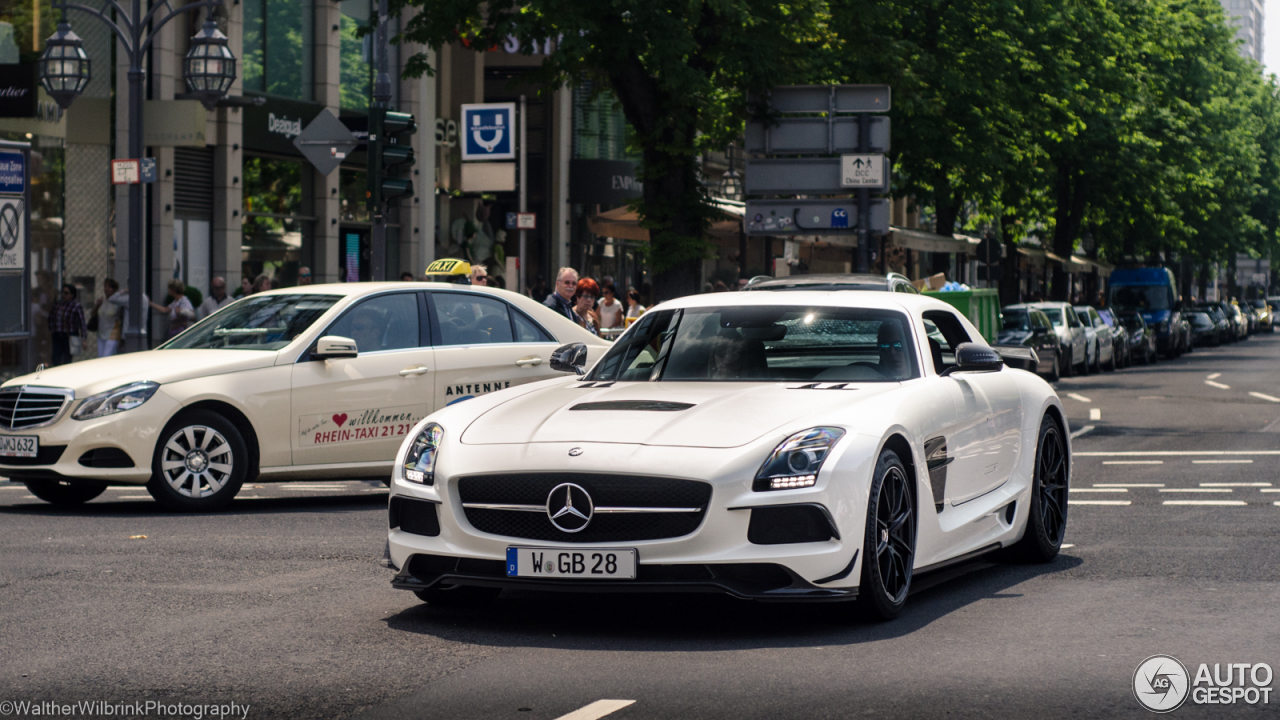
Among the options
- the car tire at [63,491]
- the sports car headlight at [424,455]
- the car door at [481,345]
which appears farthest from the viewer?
the car door at [481,345]

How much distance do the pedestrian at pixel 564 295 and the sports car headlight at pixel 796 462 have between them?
9.97 meters

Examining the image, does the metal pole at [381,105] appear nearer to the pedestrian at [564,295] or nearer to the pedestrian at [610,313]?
the pedestrian at [564,295]

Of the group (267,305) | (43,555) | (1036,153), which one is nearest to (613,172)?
(1036,153)

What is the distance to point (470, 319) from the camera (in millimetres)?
12758

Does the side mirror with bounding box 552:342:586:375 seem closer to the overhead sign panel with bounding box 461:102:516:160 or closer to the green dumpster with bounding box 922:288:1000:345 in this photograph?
the overhead sign panel with bounding box 461:102:516:160

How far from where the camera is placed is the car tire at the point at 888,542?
6852 mm

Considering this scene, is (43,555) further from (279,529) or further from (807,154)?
(807,154)

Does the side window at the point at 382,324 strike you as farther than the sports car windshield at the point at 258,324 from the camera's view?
Yes

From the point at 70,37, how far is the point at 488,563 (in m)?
16.3

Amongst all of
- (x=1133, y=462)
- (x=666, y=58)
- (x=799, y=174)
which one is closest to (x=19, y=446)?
(x=1133, y=462)

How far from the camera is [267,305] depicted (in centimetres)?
1242

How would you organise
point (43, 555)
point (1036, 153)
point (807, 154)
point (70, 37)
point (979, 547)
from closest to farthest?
1. point (979, 547)
2. point (43, 555)
3. point (70, 37)
4. point (807, 154)
5. point (1036, 153)

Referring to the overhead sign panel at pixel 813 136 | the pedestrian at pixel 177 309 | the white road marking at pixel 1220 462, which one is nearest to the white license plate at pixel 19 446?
the white road marking at pixel 1220 462

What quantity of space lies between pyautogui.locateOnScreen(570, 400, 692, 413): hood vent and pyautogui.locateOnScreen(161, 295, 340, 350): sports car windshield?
5056mm
